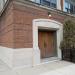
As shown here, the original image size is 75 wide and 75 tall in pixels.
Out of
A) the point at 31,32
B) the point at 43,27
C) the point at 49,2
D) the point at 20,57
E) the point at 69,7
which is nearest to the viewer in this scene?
the point at 20,57

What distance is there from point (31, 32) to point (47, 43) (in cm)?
236

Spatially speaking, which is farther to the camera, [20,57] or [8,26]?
[8,26]

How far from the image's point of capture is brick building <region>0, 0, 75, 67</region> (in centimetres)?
662

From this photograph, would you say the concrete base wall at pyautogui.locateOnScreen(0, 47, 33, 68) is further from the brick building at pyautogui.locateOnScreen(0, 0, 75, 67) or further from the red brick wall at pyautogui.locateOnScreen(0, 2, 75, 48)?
the red brick wall at pyautogui.locateOnScreen(0, 2, 75, 48)

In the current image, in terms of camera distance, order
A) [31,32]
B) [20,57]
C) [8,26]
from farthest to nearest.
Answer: [8,26] → [31,32] → [20,57]

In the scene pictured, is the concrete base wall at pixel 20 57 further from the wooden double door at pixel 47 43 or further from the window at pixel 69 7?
Answer: the window at pixel 69 7

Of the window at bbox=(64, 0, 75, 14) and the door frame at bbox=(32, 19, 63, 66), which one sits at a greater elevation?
the window at bbox=(64, 0, 75, 14)

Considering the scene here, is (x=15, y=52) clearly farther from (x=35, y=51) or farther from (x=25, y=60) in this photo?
(x=35, y=51)

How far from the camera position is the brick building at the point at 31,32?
6617 millimetres

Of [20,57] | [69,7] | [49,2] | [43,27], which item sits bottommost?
[20,57]

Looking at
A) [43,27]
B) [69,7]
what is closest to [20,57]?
[43,27]

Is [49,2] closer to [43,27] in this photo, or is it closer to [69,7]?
[43,27]

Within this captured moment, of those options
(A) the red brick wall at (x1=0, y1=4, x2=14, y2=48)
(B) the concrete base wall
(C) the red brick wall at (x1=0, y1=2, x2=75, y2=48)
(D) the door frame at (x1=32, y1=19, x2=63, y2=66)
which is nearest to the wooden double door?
(D) the door frame at (x1=32, y1=19, x2=63, y2=66)

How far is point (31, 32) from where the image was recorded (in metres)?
7.24
